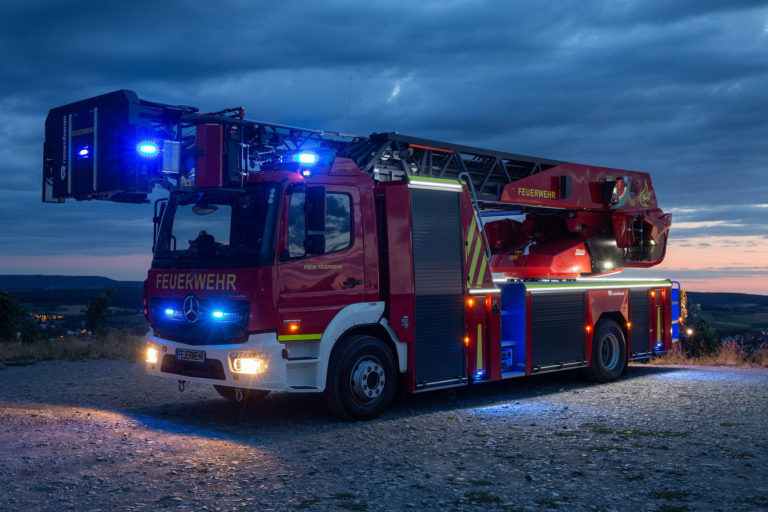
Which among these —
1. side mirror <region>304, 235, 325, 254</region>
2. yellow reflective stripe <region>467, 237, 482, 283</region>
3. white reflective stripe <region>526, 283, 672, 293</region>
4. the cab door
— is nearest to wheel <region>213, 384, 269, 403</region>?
the cab door

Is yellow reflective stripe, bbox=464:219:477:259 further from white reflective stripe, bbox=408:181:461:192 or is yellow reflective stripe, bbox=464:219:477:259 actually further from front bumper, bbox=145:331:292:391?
front bumper, bbox=145:331:292:391

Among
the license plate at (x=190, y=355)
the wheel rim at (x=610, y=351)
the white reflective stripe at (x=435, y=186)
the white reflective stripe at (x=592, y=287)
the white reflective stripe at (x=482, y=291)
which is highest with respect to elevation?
the white reflective stripe at (x=435, y=186)

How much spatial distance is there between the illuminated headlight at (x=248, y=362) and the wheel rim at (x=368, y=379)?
1224mm

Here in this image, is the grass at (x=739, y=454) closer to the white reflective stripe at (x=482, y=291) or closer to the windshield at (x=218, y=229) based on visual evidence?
the white reflective stripe at (x=482, y=291)

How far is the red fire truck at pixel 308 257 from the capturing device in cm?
881

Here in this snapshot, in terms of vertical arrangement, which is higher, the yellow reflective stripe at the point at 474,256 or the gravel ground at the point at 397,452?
the yellow reflective stripe at the point at 474,256

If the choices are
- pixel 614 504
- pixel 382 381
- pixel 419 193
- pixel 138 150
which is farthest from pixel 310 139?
pixel 614 504

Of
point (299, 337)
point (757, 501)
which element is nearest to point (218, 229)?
point (299, 337)

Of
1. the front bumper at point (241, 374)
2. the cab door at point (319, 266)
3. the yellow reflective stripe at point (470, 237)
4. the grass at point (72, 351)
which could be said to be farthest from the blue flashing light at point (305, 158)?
the grass at point (72, 351)

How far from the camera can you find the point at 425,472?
6.82m

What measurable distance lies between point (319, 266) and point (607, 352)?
6.95m

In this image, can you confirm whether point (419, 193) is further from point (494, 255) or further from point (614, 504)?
point (614, 504)

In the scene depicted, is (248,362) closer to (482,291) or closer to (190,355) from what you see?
(190,355)

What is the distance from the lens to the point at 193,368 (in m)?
9.20
